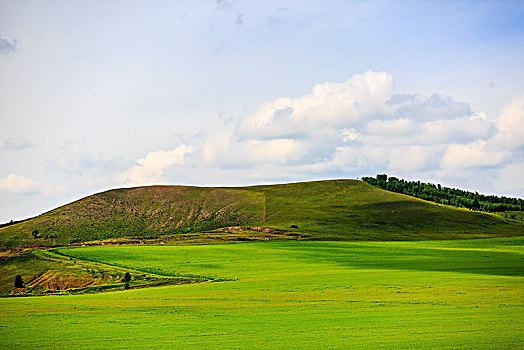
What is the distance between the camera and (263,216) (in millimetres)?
126125

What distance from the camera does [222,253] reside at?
76250 millimetres

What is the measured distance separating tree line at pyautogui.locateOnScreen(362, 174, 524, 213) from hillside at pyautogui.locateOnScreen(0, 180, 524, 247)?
11990 millimetres

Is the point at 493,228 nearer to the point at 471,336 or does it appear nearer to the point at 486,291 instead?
the point at 486,291

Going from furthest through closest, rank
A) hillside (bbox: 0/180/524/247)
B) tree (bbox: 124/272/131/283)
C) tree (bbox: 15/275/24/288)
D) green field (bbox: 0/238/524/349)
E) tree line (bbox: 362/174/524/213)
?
tree line (bbox: 362/174/524/213), hillside (bbox: 0/180/524/247), tree (bbox: 15/275/24/288), tree (bbox: 124/272/131/283), green field (bbox: 0/238/524/349)

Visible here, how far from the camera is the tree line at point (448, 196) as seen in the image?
14812 centimetres

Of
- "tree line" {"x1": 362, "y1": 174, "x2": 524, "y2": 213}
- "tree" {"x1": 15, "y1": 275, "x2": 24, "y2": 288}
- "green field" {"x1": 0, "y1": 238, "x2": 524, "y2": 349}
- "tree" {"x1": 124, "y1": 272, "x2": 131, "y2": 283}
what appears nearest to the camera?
"green field" {"x1": 0, "y1": 238, "x2": 524, "y2": 349}

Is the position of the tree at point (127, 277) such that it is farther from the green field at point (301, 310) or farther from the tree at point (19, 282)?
the tree at point (19, 282)

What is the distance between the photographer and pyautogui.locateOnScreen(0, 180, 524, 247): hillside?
4459 inches

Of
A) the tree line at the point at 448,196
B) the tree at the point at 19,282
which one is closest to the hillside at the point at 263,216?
the tree line at the point at 448,196

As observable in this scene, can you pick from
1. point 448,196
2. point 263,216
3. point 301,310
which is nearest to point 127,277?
point 301,310

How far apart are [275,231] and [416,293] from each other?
69.3m

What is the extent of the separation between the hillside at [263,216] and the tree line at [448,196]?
39.3ft

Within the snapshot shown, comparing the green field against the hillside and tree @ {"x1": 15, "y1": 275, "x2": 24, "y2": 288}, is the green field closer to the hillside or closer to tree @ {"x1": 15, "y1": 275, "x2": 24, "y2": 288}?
tree @ {"x1": 15, "y1": 275, "x2": 24, "y2": 288}

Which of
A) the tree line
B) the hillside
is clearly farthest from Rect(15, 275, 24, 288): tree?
the tree line
